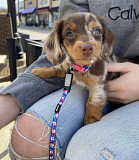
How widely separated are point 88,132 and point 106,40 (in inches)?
32.6

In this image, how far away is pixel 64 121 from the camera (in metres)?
1.21

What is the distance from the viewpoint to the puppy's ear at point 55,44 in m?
1.44

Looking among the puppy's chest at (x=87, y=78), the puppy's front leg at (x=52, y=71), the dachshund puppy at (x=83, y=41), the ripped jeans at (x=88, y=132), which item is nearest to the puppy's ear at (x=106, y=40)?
the dachshund puppy at (x=83, y=41)

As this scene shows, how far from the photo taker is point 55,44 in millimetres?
1444

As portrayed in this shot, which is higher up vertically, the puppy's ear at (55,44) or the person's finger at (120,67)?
the puppy's ear at (55,44)

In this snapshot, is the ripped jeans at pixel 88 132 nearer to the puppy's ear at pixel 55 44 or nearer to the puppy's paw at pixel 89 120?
the puppy's paw at pixel 89 120

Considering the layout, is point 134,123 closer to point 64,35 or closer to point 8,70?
point 64,35

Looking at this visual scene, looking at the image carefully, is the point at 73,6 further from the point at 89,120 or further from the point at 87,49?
the point at 89,120

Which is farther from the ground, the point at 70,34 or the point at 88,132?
the point at 70,34

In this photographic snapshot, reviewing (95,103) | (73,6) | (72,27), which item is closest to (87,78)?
(95,103)

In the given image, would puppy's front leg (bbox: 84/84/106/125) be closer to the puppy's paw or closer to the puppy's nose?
the puppy's paw

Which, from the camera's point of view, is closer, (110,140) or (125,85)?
(110,140)

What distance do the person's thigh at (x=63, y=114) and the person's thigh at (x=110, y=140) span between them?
0.13 m

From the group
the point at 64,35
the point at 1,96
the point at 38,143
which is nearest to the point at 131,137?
the point at 38,143
